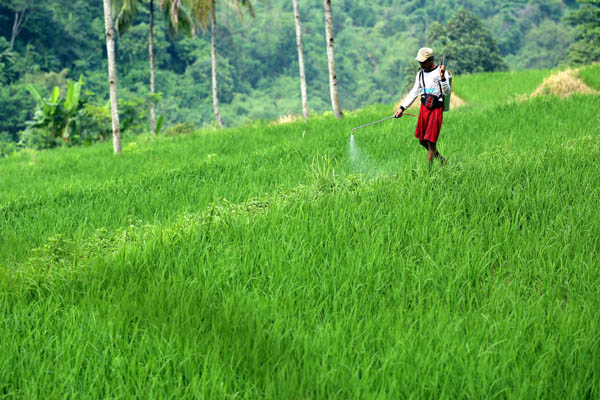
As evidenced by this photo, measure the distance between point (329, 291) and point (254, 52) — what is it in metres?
65.0

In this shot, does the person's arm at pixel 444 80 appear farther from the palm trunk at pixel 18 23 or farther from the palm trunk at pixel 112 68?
the palm trunk at pixel 18 23

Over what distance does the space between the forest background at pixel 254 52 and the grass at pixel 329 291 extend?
70.1 feet

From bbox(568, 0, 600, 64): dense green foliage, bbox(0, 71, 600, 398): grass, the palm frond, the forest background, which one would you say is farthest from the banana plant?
bbox(568, 0, 600, 64): dense green foliage

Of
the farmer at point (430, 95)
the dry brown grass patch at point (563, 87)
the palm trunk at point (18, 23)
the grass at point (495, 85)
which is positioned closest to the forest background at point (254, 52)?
the palm trunk at point (18, 23)

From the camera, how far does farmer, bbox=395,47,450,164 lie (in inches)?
258

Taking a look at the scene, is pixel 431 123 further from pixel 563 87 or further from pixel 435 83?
pixel 563 87

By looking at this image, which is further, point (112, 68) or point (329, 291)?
point (112, 68)

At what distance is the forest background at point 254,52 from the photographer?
39812 millimetres

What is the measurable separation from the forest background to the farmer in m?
20.5

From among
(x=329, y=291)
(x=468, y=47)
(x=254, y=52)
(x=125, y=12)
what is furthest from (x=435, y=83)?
(x=254, y=52)

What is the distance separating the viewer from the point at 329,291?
3627mm

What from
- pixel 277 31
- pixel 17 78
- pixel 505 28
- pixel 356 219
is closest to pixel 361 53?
pixel 277 31

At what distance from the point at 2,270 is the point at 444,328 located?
3.46 meters

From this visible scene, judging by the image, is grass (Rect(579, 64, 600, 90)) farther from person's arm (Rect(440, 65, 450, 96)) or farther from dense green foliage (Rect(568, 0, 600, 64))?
dense green foliage (Rect(568, 0, 600, 64))
